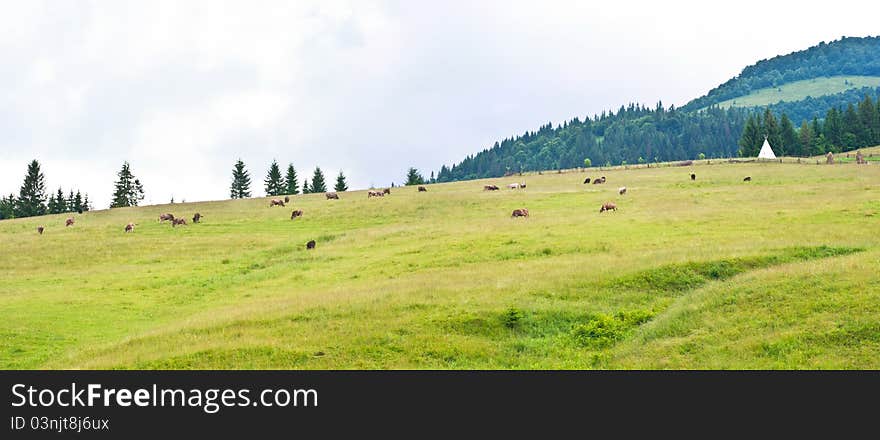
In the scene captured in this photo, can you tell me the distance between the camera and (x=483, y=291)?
2883 cm

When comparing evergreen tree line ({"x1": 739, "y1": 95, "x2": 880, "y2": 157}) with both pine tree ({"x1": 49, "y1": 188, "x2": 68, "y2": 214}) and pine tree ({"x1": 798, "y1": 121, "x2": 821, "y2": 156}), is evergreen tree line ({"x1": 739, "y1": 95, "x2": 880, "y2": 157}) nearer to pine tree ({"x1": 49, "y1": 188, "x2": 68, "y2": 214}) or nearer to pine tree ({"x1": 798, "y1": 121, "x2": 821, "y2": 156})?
pine tree ({"x1": 798, "y1": 121, "x2": 821, "y2": 156})

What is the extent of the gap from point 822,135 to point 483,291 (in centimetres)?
13444

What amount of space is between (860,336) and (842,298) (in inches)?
128

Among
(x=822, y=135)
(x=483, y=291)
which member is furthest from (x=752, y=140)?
(x=483, y=291)

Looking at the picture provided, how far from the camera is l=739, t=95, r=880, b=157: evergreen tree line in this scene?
445ft

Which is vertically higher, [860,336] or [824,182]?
[824,182]

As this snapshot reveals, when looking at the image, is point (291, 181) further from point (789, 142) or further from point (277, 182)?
point (789, 142)

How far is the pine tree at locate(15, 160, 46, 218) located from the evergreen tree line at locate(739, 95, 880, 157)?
129m

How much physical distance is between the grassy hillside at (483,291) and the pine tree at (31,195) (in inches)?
2943

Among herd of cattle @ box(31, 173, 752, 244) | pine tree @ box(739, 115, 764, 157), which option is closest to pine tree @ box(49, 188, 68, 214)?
herd of cattle @ box(31, 173, 752, 244)
